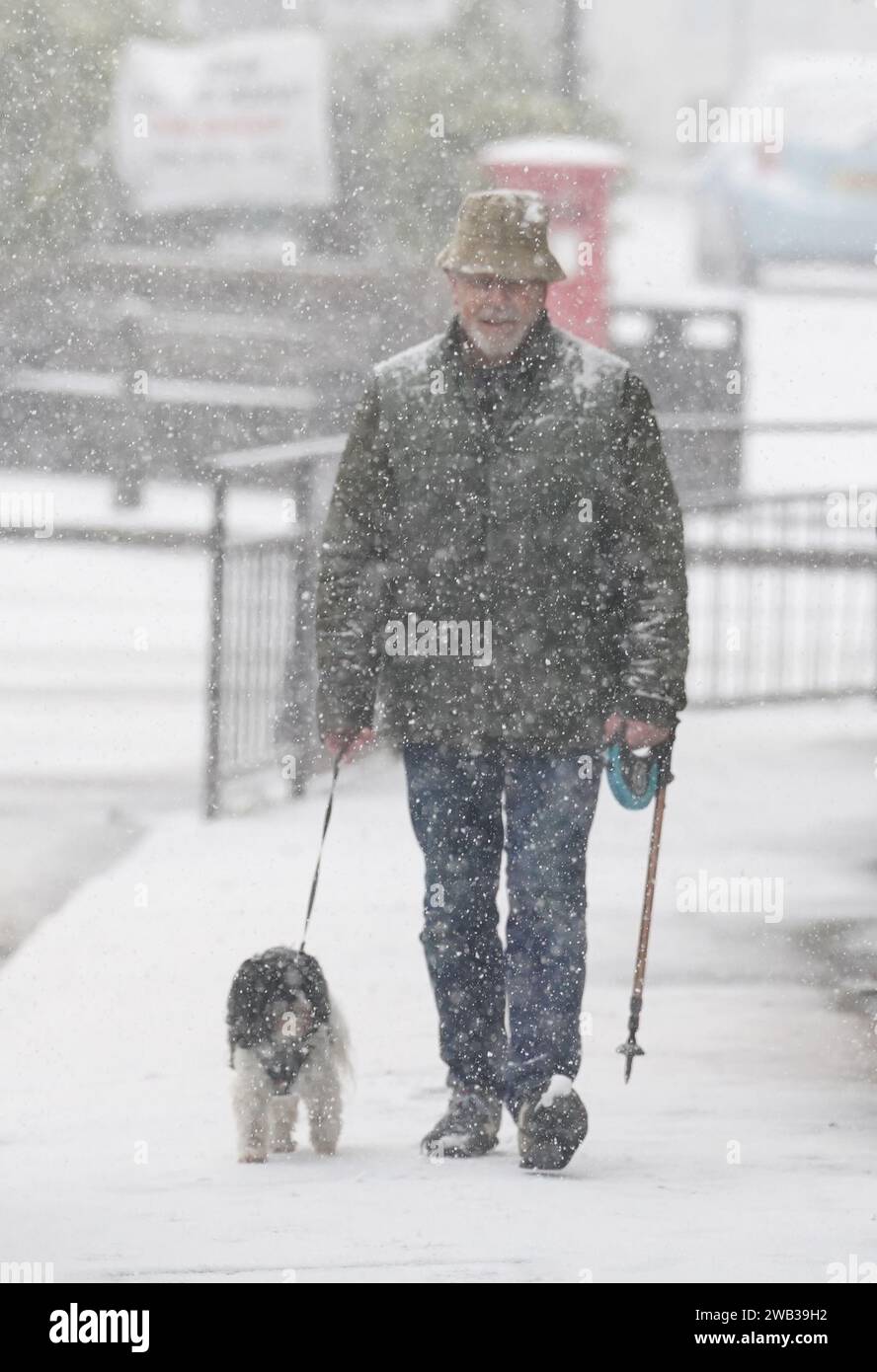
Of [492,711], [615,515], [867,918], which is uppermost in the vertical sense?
[615,515]

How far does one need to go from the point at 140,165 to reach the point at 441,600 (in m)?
13.1

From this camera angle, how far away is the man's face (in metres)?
4.55

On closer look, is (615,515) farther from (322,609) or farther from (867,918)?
(867,918)

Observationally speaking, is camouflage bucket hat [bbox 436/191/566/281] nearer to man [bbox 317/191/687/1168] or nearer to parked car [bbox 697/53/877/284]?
man [bbox 317/191/687/1168]

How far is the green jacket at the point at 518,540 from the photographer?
4.62 m

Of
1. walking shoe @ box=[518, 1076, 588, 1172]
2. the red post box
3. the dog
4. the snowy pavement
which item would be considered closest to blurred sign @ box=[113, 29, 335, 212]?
the red post box

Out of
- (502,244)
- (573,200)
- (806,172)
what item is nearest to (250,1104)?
(502,244)

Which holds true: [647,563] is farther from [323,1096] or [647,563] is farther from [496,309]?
[323,1096]

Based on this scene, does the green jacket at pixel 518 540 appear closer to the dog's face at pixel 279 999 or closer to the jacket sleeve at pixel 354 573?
the jacket sleeve at pixel 354 573

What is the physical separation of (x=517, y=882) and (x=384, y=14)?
12792mm

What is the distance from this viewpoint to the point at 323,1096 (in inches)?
192

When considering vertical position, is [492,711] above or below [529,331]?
below

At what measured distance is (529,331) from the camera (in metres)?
4.63
